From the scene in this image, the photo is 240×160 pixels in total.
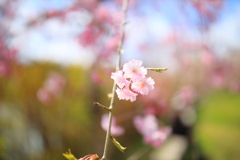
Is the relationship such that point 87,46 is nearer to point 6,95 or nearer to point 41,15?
point 41,15

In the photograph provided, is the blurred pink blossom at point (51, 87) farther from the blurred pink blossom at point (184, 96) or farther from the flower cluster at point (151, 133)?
the flower cluster at point (151, 133)

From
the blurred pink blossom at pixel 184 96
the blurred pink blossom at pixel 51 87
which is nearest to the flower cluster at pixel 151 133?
the blurred pink blossom at pixel 51 87

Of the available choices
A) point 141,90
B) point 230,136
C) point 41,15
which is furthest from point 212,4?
point 141,90

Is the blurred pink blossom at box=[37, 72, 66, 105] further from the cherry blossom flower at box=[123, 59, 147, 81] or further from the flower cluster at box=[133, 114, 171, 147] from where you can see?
the cherry blossom flower at box=[123, 59, 147, 81]

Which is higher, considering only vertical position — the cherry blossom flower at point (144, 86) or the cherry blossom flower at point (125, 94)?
the cherry blossom flower at point (144, 86)

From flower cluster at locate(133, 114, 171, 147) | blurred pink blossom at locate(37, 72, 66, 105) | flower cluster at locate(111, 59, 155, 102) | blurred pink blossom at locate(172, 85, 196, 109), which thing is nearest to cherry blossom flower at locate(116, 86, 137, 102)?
flower cluster at locate(111, 59, 155, 102)

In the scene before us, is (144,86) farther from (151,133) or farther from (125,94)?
(151,133)
